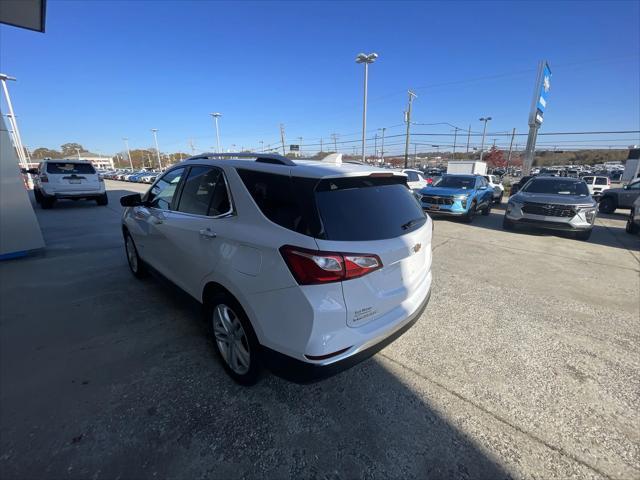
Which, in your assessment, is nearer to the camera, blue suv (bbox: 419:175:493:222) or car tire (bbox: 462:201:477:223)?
blue suv (bbox: 419:175:493:222)

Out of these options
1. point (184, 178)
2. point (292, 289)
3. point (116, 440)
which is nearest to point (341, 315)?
point (292, 289)

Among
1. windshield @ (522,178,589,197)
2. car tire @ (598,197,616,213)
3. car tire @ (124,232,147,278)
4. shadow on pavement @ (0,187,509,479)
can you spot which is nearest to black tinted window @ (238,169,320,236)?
shadow on pavement @ (0,187,509,479)

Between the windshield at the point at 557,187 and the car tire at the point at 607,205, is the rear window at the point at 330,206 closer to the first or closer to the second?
the windshield at the point at 557,187

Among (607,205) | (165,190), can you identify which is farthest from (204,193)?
(607,205)

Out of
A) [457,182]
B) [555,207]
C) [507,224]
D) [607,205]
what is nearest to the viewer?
[555,207]

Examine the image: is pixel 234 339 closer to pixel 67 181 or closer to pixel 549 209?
pixel 549 209

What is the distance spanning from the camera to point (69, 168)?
11.2 m

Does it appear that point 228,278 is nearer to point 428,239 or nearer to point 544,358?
point 428,239

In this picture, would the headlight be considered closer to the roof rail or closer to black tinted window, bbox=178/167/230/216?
the roof rail

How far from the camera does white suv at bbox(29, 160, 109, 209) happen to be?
10914 millimetres

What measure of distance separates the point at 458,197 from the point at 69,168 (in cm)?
1395

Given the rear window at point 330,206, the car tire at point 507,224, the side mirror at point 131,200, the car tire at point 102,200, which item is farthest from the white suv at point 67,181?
the car tire at point 507,224

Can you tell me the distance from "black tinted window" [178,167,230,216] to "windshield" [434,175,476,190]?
32.2 ft

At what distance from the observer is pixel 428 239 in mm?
2580
